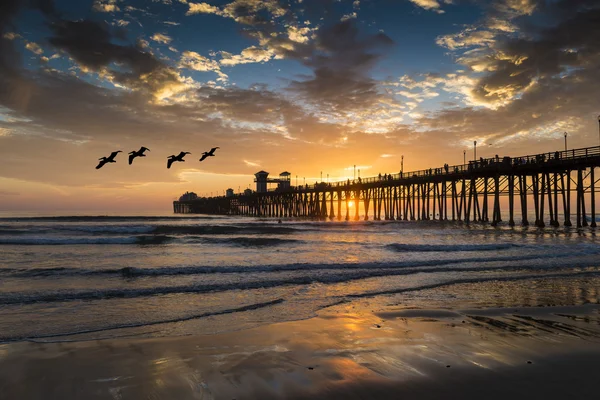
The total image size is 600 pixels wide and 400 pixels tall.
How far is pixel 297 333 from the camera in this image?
6273mm

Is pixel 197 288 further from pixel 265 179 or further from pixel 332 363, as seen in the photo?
pixel 265 179

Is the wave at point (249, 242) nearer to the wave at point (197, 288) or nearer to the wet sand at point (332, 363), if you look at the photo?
the wave at point (197, 288)

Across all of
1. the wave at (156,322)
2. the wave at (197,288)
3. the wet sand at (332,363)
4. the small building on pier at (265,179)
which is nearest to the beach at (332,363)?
the wet sand at (332,363)

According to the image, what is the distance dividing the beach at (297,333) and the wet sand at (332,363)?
2cm

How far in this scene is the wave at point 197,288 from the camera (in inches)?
349

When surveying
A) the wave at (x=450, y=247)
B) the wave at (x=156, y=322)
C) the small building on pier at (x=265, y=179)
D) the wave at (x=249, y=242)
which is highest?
the small building on pier at (x=265, y=179)

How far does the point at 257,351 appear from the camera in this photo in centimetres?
540

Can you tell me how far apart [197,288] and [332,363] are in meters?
6.14

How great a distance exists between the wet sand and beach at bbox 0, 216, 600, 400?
0.08ft

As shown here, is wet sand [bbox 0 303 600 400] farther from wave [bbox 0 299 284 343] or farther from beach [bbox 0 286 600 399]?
wave [bbox 0 299 284 343]

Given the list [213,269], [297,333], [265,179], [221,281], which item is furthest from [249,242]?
[265,179]

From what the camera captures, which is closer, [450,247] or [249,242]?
[450,247]

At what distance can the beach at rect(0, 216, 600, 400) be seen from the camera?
427 centimetres

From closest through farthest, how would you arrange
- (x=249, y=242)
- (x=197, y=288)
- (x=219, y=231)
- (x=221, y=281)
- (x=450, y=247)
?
(x=197, y=288) < (x=221, y=281) < (x=450, y=247) < (x=249, y=242) < (x=219, y=231)
